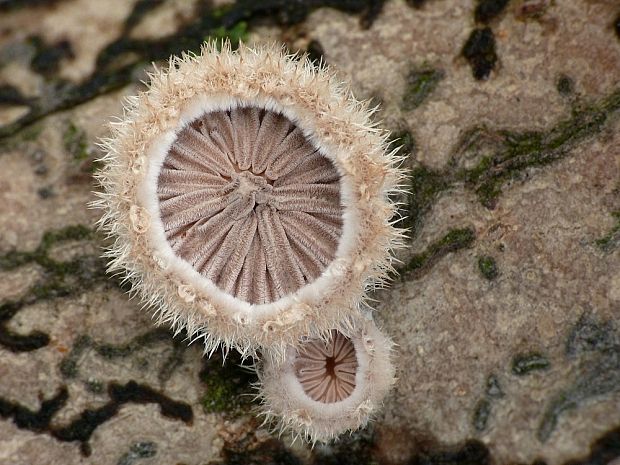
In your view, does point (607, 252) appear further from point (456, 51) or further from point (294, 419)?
point (294, 419)

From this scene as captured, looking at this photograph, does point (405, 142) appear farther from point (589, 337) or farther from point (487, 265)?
point (589, 337)

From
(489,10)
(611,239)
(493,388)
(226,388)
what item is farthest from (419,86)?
(226,388)

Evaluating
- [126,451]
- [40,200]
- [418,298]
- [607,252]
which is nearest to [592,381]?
[607,252]

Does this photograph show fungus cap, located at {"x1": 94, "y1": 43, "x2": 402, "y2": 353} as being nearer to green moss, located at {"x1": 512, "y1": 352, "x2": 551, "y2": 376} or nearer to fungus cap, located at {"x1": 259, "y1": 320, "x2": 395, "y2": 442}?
fungus cap, located at {"x1": 259, "y1": 320, "x2": 395, "y2": 442}

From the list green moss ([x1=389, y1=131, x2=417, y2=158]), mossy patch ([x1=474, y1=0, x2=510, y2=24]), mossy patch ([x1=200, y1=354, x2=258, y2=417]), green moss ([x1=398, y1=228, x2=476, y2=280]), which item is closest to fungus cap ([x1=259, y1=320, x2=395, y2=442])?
mossy patch ([x1=200, y1=354, x2=258, y2=417])

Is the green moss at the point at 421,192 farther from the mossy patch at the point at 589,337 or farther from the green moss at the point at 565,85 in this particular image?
the mossy patch at the point at 589,337
